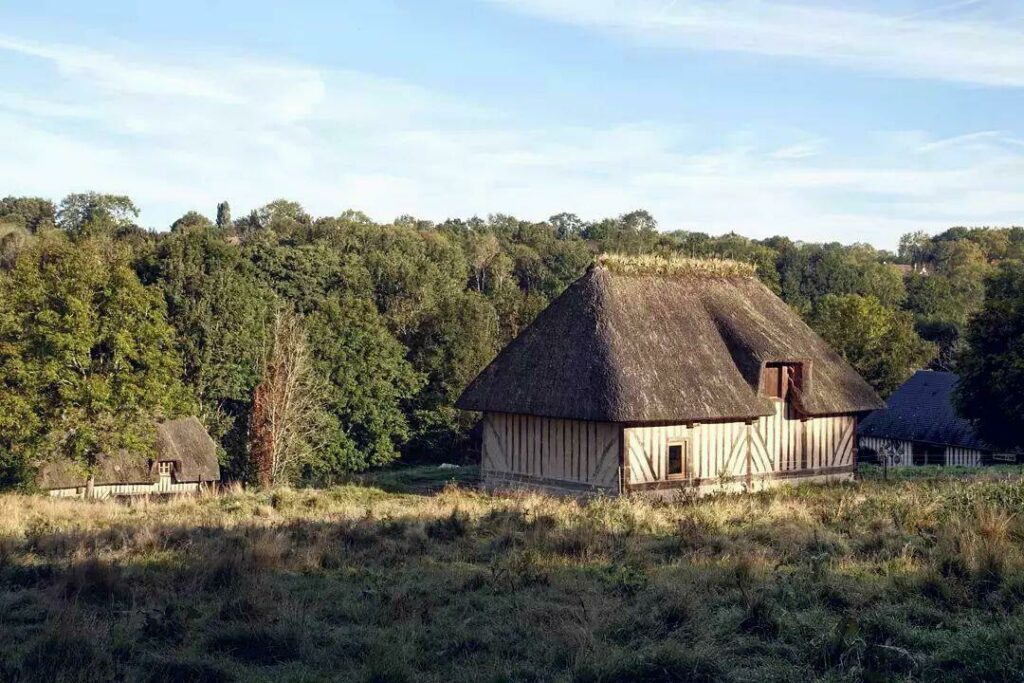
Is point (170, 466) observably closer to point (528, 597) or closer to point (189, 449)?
point (189, 449)

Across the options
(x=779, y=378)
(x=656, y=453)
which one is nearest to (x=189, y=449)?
(x=656, y=453)

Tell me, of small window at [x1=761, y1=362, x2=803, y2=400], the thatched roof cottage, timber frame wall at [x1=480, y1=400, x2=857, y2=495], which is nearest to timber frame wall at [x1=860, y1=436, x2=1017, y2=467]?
timber frame wall at [x1=480, y1=400, x2=857, y2=495]

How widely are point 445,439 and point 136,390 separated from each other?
64.3 feet

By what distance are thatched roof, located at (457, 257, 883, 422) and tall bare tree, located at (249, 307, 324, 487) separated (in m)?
14.5

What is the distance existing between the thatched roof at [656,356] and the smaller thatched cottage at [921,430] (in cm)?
1640

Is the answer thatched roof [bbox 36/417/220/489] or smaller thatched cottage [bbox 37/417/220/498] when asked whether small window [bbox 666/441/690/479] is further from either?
thatched roof [bbox 36/417/220/489]

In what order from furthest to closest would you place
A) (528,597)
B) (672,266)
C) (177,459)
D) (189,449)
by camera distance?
(189,449), (177,459), (672,266), (528,597)

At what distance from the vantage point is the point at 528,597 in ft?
27.5

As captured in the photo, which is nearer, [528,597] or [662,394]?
[528,597]

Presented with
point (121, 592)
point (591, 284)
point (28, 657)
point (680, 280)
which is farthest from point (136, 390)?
point (28, 657)

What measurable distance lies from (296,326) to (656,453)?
72.4 feet

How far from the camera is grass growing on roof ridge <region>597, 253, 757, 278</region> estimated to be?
2527cm

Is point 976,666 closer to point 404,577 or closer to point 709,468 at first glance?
point 404,577

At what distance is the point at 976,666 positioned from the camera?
20.0ft
